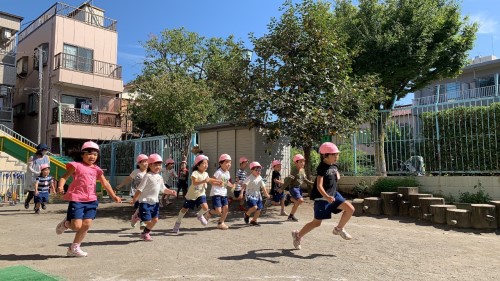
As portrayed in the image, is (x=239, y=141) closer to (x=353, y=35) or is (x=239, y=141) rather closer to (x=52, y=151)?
(x=353, y=35)

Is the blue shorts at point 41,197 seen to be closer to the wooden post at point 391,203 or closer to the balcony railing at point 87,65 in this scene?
the wooden post at point 391,203

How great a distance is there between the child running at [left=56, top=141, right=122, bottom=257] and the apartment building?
72.1ft

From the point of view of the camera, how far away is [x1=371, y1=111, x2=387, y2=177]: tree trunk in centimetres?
1216

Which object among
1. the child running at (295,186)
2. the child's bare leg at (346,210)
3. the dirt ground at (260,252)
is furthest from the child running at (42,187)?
the child's bare leg at (346,210)

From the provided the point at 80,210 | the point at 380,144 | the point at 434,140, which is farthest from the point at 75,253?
the point at 434,140

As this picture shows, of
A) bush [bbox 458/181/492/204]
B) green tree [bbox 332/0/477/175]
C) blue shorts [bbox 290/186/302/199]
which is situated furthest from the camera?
green tree [bbox 332/0/477/175]

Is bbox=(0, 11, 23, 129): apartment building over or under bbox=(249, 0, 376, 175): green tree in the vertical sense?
over

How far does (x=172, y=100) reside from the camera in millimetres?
14719

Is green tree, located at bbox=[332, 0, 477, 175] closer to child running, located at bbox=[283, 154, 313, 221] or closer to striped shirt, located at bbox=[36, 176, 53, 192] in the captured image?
child running, located at bbox=[283, 154, 313, 221]

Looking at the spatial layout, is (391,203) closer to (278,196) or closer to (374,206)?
(374,206)

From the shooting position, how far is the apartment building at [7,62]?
2441 cm

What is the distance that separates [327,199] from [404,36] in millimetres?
12663

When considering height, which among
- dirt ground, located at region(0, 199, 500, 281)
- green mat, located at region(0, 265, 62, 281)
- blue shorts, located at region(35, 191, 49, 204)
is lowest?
dirt ground, located at region(0, 199, 500, 281)

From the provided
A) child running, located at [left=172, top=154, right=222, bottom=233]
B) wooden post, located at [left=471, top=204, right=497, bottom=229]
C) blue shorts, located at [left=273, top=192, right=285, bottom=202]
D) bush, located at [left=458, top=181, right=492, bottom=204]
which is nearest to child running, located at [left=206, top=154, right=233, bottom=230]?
child running, located at [left=172, top=154, right=222, bottom=233]
